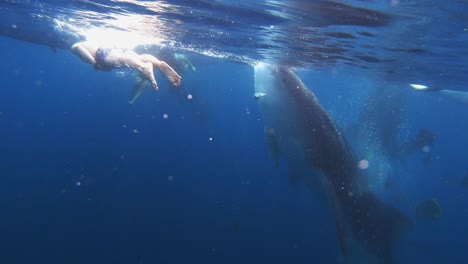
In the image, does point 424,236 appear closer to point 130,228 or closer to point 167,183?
point 167,183

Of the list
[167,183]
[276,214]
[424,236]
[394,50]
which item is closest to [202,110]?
[167,183]

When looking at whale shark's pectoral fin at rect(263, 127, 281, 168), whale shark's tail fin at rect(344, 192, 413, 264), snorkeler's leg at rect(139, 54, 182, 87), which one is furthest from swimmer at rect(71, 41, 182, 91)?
whale shark's tail fin at rect(344, 192, 413, 264)

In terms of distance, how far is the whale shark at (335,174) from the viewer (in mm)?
7285

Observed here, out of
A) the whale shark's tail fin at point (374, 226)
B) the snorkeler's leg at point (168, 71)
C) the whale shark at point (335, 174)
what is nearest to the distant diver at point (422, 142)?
the whale shark at point (335, 174)

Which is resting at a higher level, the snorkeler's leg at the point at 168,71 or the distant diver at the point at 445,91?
the snorkeler's leg at the point at 168,71

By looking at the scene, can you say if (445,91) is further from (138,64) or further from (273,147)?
(138,64)

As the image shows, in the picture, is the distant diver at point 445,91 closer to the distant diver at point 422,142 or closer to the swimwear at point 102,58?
the distant diver at point 422,142

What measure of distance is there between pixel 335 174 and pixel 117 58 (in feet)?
17.8

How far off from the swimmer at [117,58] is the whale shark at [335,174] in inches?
176

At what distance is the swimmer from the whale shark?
14.7 feet

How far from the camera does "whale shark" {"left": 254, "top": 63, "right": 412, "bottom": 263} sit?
729 cm

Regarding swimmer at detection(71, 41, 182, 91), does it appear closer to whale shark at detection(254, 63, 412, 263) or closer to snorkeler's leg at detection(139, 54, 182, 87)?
snorkeler's leg at detection(139, 54, 182, 87)

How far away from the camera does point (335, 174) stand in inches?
302

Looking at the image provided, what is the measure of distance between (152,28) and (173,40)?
92.7 inches
